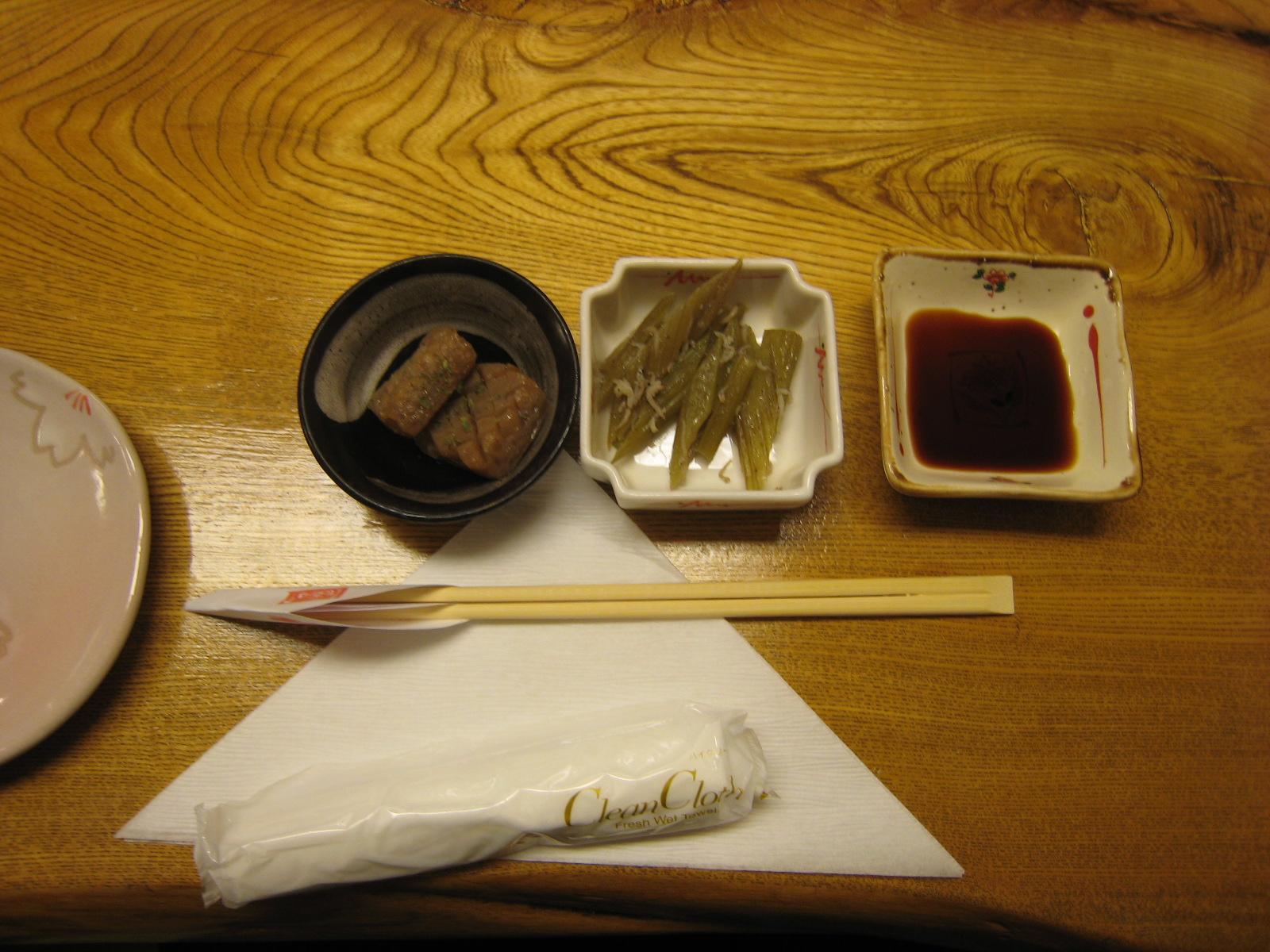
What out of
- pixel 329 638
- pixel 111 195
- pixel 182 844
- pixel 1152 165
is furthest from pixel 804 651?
pixel 111 195

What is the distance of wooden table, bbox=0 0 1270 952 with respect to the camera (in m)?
1.18

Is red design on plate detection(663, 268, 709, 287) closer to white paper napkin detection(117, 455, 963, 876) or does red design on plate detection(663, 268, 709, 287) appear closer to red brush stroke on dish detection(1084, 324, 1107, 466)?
white paper napkin detection(117, 455, 963, 876)

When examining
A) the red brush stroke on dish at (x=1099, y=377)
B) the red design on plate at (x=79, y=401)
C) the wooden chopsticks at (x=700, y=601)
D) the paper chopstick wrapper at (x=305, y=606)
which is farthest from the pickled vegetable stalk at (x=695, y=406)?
the red design on plate at (x=79, y=401)

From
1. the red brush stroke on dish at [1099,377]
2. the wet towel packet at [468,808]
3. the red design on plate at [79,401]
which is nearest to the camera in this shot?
the wet towel packet at [468,808]

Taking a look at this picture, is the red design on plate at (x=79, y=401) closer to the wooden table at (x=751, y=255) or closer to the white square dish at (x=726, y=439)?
the wooden table at (x=751, y=255)

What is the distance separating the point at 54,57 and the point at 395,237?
0.87 metres

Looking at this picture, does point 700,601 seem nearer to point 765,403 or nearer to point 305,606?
point 765,403

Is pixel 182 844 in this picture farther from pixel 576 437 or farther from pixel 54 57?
pixel 54 57

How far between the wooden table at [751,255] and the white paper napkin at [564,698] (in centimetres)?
5

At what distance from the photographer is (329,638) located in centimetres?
125

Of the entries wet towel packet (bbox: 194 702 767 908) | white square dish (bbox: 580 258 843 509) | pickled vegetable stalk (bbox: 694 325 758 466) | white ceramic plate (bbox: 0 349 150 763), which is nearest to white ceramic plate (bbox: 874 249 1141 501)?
white square dish (bbox: 580 258 843 509)

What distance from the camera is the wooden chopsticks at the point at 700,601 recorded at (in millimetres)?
1218

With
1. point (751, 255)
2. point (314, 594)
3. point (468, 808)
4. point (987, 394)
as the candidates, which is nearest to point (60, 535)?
point (314, 594)

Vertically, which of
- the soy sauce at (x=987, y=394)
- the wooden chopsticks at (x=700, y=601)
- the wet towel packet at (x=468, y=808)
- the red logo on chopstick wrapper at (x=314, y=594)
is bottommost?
the wet towel packet at (x=468, y=808)
